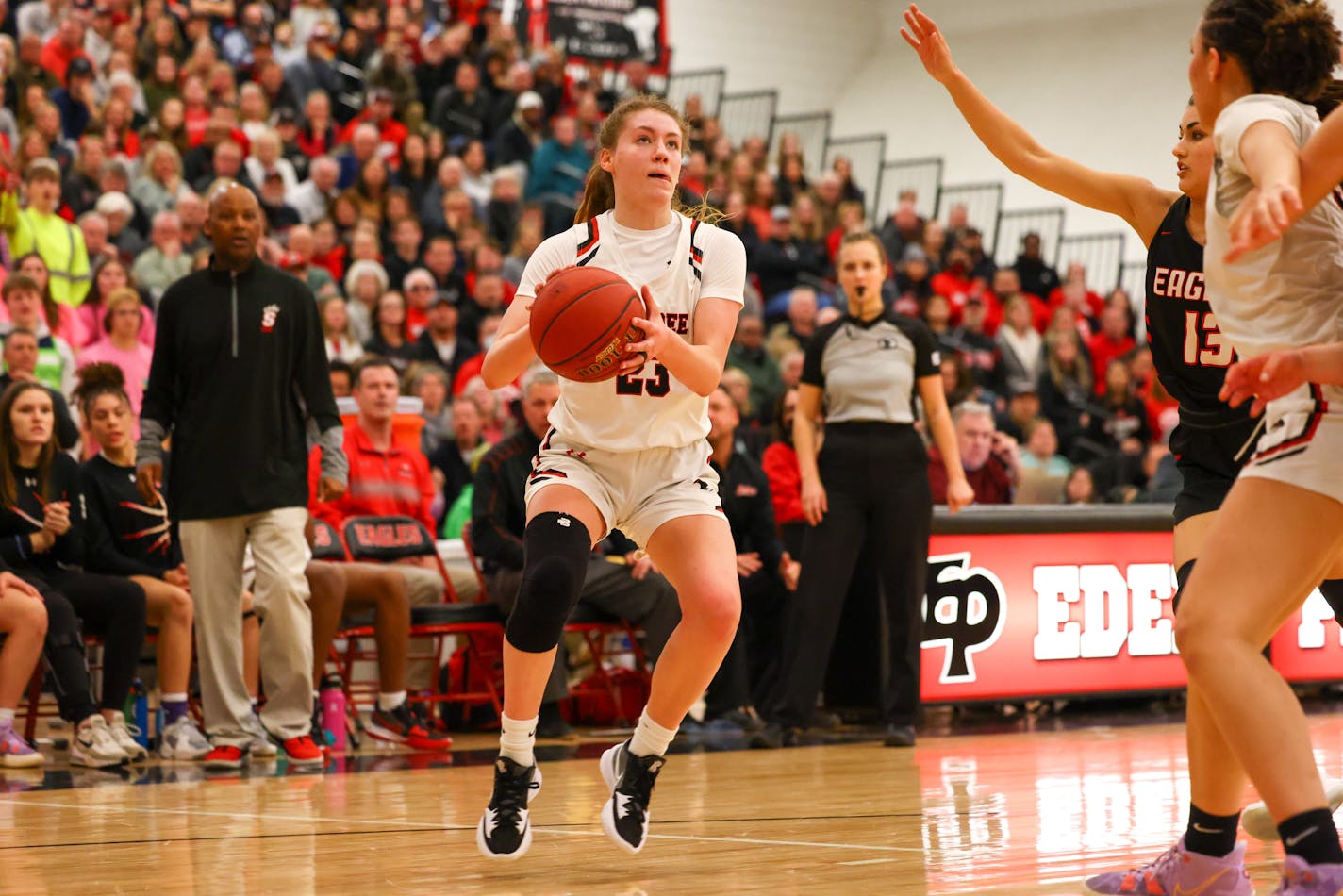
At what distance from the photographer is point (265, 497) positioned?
23.1ft

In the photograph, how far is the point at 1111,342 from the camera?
17.0m

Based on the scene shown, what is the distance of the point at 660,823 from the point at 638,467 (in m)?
1.26

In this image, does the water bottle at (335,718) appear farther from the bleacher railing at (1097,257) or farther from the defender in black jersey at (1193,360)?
the bleacher railing at (1097,257)

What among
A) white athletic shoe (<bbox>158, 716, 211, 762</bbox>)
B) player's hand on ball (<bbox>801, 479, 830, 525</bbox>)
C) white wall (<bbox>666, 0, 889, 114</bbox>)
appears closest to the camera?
white athletic shoe (<bbox>158, 716, 211, 762</bbox>)

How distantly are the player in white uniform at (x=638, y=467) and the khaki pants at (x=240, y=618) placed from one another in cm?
288

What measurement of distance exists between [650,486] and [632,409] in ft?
0.72

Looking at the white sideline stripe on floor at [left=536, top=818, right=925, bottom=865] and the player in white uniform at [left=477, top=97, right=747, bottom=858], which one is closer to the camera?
the player in white uniform at [left=477, top=97, right=747, bottom=858]

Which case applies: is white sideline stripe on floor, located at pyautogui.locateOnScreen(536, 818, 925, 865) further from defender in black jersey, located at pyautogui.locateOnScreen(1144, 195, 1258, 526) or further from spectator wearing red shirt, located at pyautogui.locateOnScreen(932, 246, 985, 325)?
spectator wearing red shirt, located at pyautogui.locateOnScreen(932, 246, 985, 325)

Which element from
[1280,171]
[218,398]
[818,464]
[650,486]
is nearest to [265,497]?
[218,398]

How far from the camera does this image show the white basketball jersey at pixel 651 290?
4.45 m

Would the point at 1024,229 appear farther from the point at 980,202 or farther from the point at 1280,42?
the point at 1280,42

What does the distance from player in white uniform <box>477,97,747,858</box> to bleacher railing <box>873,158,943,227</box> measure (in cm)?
1808

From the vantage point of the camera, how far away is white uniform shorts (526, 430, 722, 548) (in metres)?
4.42

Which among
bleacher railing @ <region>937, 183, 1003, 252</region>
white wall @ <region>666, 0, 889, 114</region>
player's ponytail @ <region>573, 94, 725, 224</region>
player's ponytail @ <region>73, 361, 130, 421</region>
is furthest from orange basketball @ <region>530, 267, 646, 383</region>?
white wall @ <region>666, 0, 889, 114</region>
